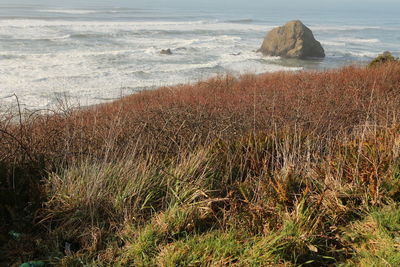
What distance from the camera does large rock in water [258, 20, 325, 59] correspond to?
3306 centimetres

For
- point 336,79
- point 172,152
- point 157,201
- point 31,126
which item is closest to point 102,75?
point 336,79

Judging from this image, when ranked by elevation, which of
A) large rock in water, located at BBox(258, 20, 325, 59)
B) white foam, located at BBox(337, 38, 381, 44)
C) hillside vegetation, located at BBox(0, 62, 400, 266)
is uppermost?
white foam, located at BBox(337, 38, 381, 44)

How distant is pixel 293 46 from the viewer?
33.4 m

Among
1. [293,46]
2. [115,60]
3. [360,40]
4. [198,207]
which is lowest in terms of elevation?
[198,207]

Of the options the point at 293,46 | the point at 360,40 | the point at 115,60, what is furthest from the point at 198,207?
the point at 360,40

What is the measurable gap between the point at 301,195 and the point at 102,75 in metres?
17.6

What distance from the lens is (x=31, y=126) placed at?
21.0ft

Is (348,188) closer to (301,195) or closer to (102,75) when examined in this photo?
(301,195)

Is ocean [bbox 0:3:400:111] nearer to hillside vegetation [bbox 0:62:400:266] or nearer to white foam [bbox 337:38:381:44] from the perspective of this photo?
white foam [bbox 337:38:381:44]

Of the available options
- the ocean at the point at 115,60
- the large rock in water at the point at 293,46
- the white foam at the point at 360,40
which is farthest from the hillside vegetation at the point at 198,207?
the white foam at the point at 360,40

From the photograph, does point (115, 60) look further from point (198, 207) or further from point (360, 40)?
point (360, 40)

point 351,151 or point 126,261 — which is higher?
point 351,151

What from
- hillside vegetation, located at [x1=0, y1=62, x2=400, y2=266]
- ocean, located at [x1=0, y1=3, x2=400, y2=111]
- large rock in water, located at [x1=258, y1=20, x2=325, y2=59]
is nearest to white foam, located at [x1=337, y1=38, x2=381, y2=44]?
ocean, located at [x1=0, y1=3, x2=400, y2=111]

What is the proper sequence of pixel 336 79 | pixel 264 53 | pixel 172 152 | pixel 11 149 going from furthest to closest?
pixel 264 53 < pixel 336 79 < pixel 172 152 < pixel 11 149
